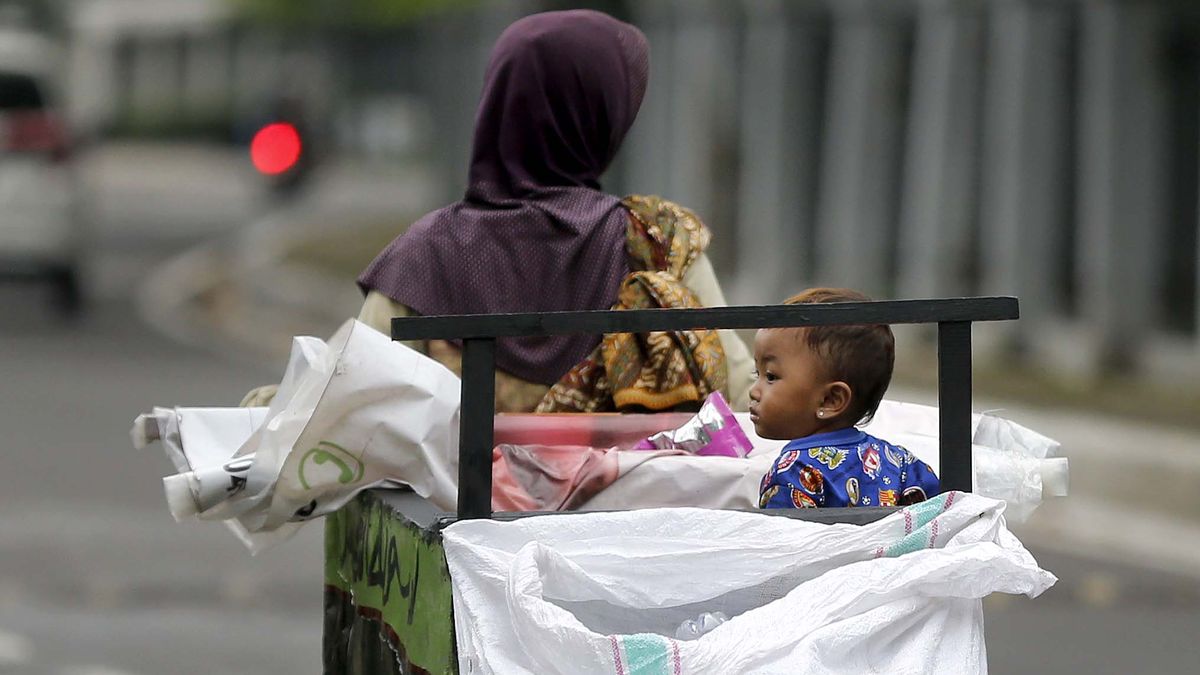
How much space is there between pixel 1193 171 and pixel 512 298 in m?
9.50

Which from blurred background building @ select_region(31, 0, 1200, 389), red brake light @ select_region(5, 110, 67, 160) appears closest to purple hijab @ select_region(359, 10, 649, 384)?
blurred background building @ select_region(31, 0, 1200, 389)

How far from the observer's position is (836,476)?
3.34 metres

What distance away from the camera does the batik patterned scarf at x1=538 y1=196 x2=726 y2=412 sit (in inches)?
157

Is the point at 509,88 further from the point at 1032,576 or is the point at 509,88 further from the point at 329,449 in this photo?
the point at 1032,576

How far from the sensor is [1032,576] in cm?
300

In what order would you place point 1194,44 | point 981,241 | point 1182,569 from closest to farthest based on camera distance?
1. point 1182,569
2. point 1194,44
3. point 981,241

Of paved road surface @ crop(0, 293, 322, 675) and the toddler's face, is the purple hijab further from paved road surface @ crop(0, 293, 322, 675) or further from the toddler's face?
paved road surface @ crop(0, 293, 322, 675)

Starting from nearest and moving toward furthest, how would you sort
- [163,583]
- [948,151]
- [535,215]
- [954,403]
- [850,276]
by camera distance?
[954,403], [535,215], [163,583], [948,151], [850,276]

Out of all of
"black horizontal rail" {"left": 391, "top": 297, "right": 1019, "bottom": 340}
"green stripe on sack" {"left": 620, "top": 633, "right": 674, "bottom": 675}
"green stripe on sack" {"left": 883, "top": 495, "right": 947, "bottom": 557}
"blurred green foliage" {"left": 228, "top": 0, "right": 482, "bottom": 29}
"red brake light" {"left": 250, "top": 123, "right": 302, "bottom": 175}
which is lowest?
"green stripe on sack" {"left": 620, "top": 633, "right": 674, "bottom": 675}

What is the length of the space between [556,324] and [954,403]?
0.59 meters

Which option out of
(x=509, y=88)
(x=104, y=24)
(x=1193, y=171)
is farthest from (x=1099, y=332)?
(x=104, y=24)

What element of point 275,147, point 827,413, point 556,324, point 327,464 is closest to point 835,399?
point 827,413

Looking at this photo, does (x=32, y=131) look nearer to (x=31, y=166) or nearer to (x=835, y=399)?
(x=31, y=166)

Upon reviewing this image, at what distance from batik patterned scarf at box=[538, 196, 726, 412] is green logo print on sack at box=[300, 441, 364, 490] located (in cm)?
48
